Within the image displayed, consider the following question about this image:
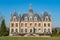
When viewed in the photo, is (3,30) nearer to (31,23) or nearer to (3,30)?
(3,30)

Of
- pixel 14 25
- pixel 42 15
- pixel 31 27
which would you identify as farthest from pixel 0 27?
pixel 42 15

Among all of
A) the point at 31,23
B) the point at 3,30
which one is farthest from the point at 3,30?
the point at 31,23

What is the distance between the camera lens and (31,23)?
56.2 meters

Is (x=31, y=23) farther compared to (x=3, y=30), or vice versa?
(x=31, y=23)

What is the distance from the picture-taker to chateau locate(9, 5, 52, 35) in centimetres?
5518

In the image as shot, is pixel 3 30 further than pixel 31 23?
No

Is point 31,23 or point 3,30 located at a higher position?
point 31,23

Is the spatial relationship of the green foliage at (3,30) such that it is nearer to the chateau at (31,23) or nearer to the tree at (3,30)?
the tree at (3,30)

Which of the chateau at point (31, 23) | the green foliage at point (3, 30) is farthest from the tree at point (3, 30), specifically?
the chateau at point (31, 23)

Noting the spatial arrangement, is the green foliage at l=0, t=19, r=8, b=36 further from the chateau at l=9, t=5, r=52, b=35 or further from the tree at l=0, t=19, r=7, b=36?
the chateau at l=9, t=5, r=52, b=35

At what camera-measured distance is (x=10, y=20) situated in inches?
2216

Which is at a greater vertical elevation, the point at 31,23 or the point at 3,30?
the point at 31,23

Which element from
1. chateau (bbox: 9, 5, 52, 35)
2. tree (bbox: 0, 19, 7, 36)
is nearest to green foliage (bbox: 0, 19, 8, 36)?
tree (bbox: 0, 19, 7, 36)

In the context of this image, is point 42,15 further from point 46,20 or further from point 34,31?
point 34,31
